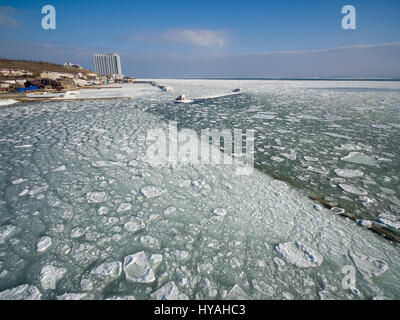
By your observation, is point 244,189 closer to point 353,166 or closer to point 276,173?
point 276,173

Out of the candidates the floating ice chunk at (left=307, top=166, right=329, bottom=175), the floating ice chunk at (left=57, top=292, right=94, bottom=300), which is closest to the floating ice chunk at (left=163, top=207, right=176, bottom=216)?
the floating ice chunk at (left=57, top=292, right=94, bottom=300)

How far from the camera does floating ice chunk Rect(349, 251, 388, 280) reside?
143 centimetres

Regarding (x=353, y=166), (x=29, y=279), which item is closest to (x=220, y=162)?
(x=353, y=166)

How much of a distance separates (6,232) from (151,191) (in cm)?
136

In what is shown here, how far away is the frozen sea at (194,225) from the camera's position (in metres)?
1.34

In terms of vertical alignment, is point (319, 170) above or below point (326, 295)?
above

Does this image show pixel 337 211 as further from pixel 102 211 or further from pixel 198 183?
pixel 102 211

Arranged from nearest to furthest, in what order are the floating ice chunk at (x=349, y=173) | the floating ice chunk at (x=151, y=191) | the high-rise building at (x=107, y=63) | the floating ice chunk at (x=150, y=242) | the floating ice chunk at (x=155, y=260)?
the floating ice chunk at (x=155, y=260) < the floating ice chunk at (x=150, y=242) < the floating ice chunk at (x=151, y=191) < the floating ice chunk at (x=349, y=173) < the high-rise building at (x=107, y=63)

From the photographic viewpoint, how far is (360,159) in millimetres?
3291

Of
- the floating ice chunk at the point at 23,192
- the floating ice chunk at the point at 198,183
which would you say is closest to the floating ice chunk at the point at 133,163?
the floating ice chunk at the point at 198,183

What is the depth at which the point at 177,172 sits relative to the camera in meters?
2.90

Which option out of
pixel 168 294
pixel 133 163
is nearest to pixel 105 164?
pixel 133 163

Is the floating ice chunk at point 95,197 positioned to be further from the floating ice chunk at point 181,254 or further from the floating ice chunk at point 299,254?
the floating ice chunk at point 299,254

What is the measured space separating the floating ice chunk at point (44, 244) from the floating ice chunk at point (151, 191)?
3.19ft
